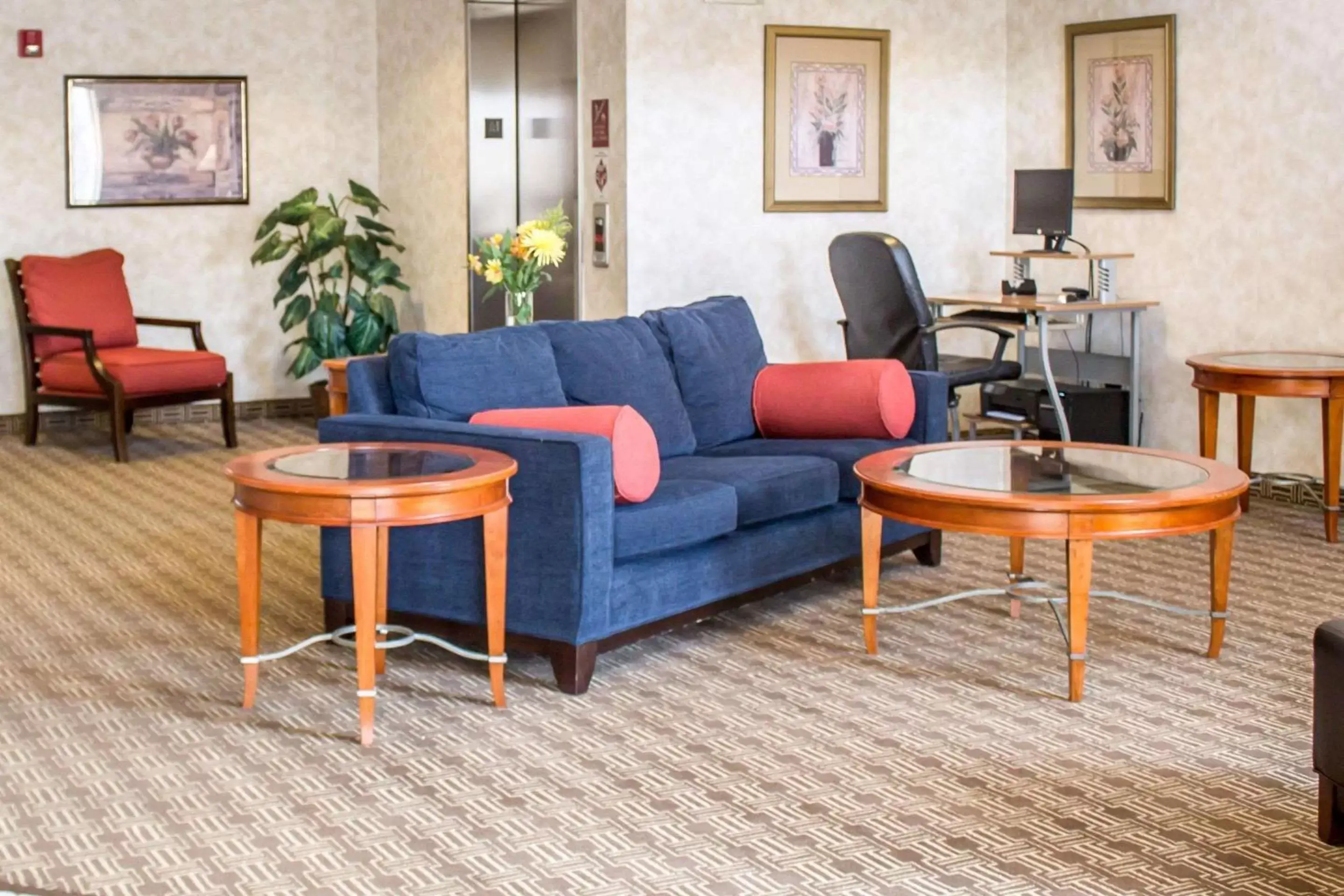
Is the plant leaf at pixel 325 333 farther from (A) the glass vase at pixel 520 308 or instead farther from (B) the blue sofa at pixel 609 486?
(B) the blue sofa at pixel 609 486

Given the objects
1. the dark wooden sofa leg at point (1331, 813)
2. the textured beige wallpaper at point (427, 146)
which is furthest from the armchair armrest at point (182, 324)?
the dark wooden sofa leg at point (1331, 813)

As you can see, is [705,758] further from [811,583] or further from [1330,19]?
[1330,19]

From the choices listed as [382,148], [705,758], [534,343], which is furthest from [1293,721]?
[382,148]

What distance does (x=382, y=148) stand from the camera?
31.1ft

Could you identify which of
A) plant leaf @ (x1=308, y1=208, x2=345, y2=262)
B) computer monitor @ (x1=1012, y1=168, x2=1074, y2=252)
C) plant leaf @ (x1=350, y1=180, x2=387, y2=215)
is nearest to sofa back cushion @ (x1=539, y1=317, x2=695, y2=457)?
computer monitor @ (x1=1012, y1=168, x2=1074, y2=252)

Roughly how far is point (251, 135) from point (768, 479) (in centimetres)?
535

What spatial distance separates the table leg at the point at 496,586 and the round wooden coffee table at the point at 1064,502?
98cm

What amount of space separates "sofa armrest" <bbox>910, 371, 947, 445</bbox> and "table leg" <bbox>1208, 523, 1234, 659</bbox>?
122 centimetres

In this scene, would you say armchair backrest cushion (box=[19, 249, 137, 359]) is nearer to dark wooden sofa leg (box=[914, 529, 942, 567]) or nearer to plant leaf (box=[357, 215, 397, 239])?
plant leaf (box=[357, 215, 397, 239])

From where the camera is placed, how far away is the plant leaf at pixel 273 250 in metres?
8.66

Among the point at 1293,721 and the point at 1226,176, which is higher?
the point at 1226,176

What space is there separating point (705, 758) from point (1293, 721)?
141cm

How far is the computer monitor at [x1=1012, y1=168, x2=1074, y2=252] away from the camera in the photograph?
24.2 ft

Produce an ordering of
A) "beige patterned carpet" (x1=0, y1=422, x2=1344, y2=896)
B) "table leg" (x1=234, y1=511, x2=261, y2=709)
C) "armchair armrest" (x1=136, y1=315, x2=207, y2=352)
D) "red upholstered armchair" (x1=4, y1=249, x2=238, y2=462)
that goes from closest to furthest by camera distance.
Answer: "beige patterned carpet" (x1=0, y1=422, x2=1344, y2=896)
"table leg" (x1=234, y1=511, x2=261, y2=709)
"red upholstered armchair" (x1=4, y1=249, x2=238, y2=462)
"armchair armrest" (x1=136, y1=315, x2=207, y2=352)
